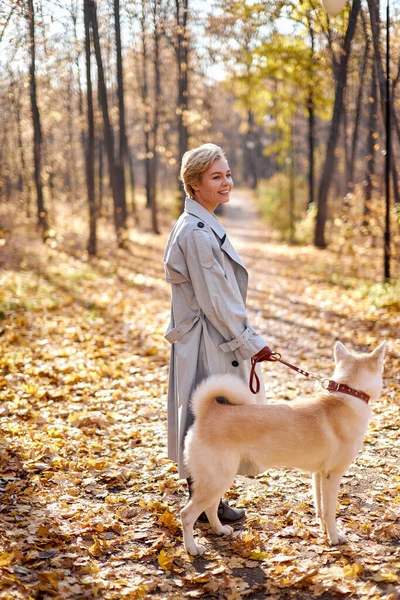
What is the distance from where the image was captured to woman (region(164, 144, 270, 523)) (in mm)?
3502

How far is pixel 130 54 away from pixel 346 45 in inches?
449

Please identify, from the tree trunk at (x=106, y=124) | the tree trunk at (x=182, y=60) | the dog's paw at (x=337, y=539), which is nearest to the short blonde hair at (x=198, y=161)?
the dog's paw at (x=337, y=539)

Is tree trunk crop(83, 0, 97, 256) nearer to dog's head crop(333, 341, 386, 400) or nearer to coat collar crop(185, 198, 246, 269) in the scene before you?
coat collar crop(185, 198, 246, 269)

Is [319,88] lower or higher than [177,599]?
higher

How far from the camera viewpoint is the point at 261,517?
4.11 metres

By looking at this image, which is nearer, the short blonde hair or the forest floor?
the forest floor

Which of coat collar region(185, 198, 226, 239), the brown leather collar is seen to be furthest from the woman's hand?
coat collar region(185, 198, 226, 239)

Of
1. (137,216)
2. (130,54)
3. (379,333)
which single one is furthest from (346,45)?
(137,216)

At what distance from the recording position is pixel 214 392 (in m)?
3.35

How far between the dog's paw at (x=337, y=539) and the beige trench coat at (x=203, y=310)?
747mm

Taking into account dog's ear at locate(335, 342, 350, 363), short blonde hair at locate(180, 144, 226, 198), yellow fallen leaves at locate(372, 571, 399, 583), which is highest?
short blonde hair at locate(180, 144, 226, 198)

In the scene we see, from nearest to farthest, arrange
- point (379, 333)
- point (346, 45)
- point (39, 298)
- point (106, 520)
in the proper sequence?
point (106, 520) → point (379, 333) → point (39, 298) → point (346, 45)

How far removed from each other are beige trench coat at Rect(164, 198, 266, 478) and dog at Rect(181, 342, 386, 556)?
27 cm

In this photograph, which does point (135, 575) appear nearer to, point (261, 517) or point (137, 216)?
point (261, 517)
